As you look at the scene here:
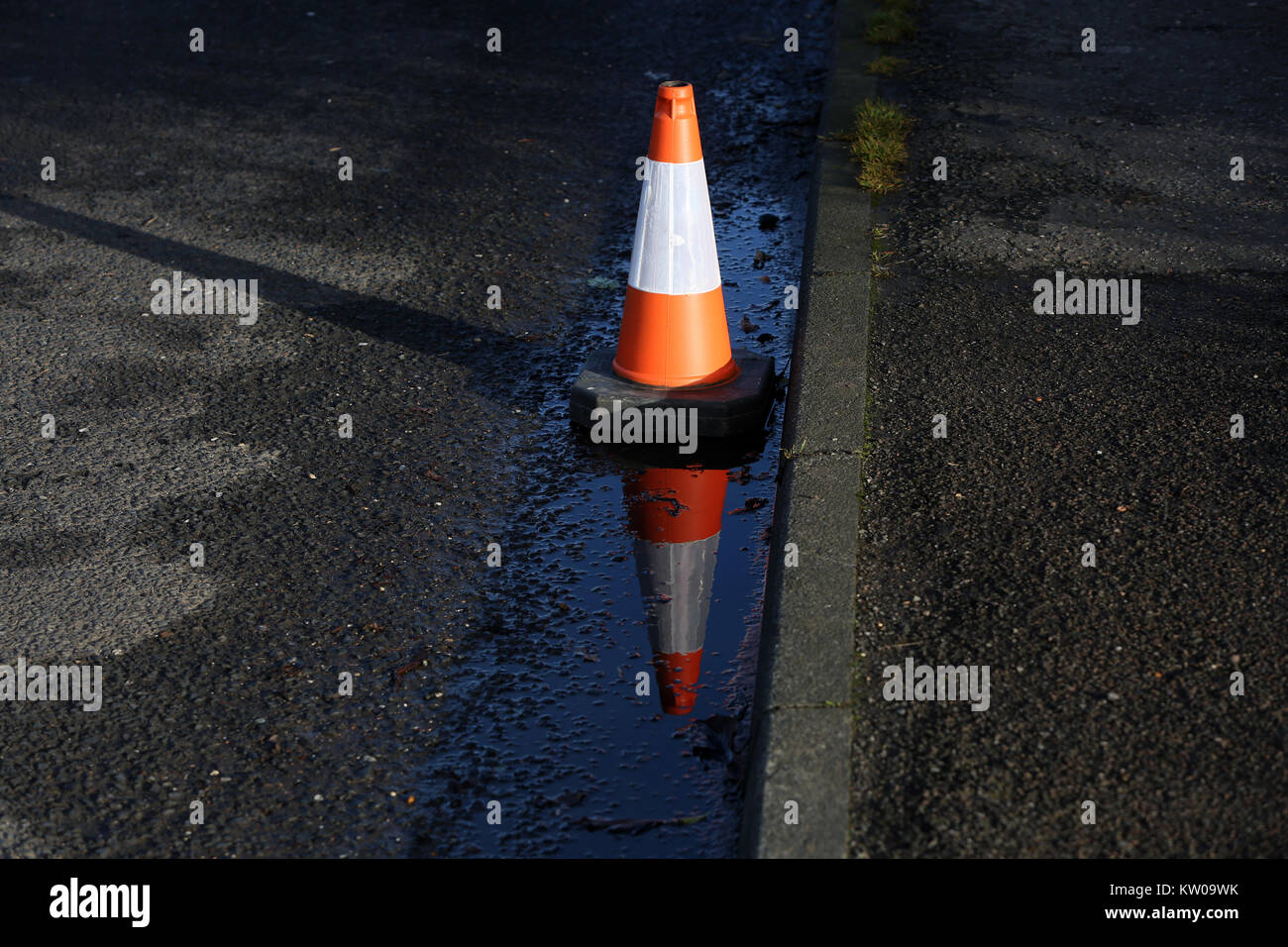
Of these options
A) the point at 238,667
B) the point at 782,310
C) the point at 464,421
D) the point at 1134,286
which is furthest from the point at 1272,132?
the point at 238,667

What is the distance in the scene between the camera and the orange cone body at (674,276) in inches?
165

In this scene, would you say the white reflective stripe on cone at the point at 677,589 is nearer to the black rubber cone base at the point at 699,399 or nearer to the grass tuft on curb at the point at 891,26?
the black rubber cone base at the point at 699,399

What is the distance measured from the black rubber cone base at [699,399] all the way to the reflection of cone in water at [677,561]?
0.20 meters

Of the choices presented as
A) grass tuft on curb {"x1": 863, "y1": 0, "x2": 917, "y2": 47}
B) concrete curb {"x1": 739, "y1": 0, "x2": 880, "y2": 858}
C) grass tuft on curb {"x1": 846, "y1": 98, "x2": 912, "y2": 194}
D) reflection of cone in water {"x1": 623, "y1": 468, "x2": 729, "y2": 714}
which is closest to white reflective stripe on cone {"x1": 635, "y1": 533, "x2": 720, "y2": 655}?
reflection of cone in water {"x1": 623, "y1": 468, "x2": 729, "y2": 714}

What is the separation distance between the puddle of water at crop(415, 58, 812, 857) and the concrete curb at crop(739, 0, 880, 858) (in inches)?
5.2

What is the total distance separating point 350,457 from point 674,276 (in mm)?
1151

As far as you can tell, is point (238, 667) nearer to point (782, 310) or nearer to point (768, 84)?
point (782, 310)

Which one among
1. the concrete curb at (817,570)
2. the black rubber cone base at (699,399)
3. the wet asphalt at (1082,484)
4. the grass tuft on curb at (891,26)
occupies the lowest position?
the black rubber cone base at (699,399)

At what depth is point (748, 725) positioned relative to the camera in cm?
303

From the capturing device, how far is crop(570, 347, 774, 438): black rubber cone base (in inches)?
166

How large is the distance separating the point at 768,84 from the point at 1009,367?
3.89 m

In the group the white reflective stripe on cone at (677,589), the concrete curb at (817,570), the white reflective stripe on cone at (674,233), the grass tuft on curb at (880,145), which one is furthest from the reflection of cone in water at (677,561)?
the grass tuft on curb at (880,145)

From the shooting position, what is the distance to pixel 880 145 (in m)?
5.80
